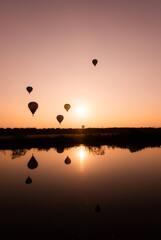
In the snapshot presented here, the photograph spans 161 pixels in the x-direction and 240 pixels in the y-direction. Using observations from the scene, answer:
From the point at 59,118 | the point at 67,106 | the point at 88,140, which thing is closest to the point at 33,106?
the point at 67,106

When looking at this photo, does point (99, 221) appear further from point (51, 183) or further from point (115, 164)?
point (115, 164)

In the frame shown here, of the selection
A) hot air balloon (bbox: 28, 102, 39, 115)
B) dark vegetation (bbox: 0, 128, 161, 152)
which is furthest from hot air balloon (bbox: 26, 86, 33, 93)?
dark vegetation (bbox: 0, 128, 161, 152)

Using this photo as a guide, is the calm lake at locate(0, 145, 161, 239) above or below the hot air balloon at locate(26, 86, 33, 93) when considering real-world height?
below

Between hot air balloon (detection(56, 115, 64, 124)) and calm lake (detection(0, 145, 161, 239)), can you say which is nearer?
calm lake (detection(0, 145, 161, 239))

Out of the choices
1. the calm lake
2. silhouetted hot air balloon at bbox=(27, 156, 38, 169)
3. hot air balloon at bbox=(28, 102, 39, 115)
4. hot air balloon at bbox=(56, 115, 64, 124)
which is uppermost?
hot air balloon at bbox=(56, 115, 64, 124)

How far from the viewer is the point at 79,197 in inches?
711

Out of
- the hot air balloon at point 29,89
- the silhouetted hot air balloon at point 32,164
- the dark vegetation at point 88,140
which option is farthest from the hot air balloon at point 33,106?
the silhouetted hot air balloon at point 32,164

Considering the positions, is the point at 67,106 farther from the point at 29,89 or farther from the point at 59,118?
the point at 29,89

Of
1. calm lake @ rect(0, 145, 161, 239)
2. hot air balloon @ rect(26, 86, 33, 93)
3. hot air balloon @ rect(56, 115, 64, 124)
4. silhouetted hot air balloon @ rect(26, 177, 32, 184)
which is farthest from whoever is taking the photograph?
hot air balloon @ rect(56, 115, 64, 124)

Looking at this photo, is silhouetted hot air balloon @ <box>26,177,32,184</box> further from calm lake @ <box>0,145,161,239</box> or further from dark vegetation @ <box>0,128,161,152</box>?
dark vegetation @ <box>0,128,161,152</box>

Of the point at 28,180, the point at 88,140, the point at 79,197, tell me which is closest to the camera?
the point at 79,197

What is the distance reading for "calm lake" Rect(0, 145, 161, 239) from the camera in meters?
13.0

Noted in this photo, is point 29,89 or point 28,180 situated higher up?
point 29,89

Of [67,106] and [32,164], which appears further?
[67,106]
